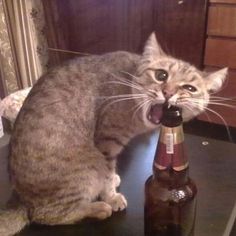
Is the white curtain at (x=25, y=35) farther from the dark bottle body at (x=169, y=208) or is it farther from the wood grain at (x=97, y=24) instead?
the dark bottle body at (x=169, y=208)

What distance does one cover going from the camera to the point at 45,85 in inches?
38.1

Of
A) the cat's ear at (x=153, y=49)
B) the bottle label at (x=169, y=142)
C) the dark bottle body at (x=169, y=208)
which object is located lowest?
the dark bottle body at (x=169, y=208)

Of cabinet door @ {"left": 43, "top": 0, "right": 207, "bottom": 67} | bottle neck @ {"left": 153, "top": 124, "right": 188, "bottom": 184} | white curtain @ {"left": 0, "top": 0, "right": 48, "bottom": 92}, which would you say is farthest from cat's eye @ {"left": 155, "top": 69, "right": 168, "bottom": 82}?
white curtain @ {"left": 0, "top": 0, "right": 48, "bottom": 92}

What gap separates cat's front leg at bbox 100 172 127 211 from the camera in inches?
34.3

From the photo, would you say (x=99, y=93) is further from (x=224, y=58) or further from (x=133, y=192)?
(x=224, y=58)

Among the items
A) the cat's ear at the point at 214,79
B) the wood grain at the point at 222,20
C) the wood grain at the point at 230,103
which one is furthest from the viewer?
the wood grain at the point at 230,103

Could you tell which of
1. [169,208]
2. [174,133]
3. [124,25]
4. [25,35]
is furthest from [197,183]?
[25,35]

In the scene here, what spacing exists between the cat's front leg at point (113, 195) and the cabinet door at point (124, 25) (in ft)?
3.75

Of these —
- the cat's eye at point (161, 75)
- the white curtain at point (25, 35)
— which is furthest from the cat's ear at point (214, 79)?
the white curtain at point (25, 35)

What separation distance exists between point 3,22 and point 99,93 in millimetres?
1267

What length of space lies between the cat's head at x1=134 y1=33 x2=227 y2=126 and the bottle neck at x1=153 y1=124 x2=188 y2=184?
13cm

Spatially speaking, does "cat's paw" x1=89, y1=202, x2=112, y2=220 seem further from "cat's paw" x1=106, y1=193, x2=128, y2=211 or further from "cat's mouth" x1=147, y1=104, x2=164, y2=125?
"cat's mouth" x1=147, y1=104, x2=164, y2=125

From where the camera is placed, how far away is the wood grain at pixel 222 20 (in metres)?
1.81

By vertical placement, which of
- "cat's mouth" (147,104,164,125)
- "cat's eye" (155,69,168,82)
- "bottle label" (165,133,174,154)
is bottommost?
"cat's mouth" (147,104,164,125)
